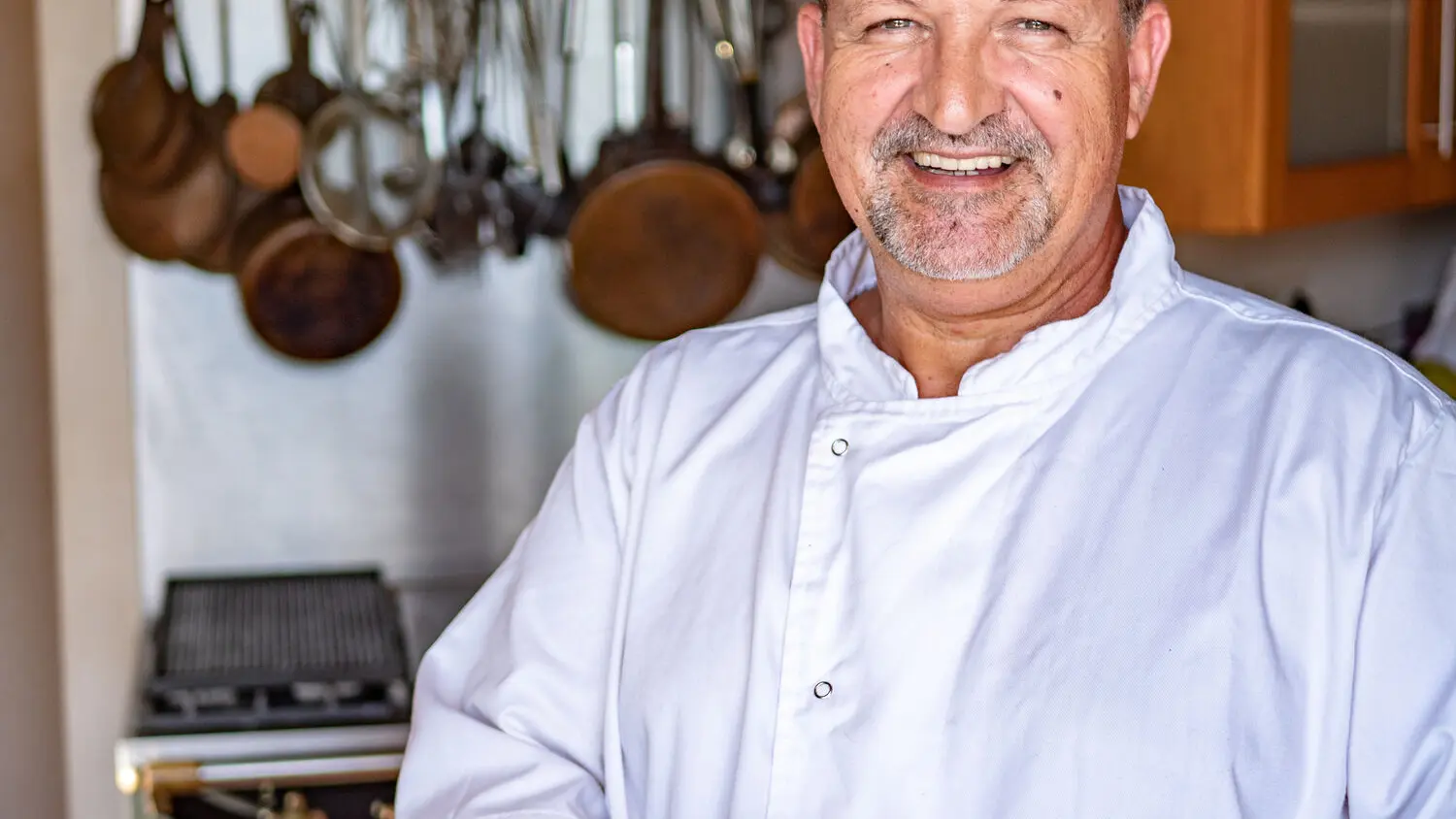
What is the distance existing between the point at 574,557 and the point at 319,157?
0.95 metres

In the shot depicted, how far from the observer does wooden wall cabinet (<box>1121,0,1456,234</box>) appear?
175 cm

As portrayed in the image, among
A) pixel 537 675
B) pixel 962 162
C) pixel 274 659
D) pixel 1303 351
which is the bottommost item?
pixel 274 659

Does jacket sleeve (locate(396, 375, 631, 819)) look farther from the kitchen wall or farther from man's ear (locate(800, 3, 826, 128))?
the kitchen wall

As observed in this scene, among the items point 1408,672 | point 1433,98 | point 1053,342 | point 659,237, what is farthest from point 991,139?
point 1433,98

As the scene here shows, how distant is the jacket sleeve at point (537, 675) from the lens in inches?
43.0

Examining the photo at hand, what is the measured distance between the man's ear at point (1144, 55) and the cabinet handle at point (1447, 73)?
1.31 metres

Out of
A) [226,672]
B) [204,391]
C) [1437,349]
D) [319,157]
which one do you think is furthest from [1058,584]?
[1437,349]

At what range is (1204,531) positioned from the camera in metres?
0.94

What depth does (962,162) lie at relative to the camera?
1.02 metres

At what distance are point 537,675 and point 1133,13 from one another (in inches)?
22.3

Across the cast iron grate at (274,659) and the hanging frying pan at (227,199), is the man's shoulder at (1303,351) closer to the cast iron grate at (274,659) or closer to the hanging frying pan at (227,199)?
the cast iron grate at (274,659)

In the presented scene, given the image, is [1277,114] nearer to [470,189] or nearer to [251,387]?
[470,189]

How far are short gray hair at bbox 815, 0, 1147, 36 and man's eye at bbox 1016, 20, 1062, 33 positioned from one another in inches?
2.3

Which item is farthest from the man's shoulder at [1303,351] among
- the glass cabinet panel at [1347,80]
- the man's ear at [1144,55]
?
the glass cabinet panel at [1347,80]
